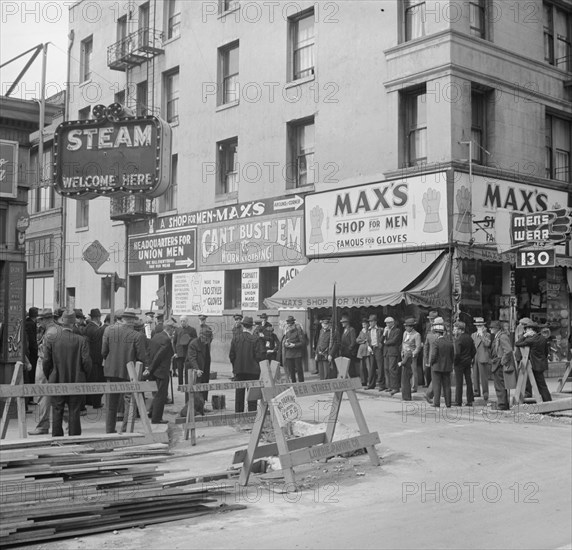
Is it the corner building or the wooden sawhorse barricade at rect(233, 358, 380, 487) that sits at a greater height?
the corner building

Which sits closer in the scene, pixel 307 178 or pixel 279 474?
pixel 279 474

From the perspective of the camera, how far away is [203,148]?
89.9 feet

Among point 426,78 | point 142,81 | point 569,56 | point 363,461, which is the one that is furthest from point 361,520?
point 142,81

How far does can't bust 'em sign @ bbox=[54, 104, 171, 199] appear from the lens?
47.0 feet

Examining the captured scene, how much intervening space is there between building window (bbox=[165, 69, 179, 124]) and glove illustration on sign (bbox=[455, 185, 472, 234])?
1338cm

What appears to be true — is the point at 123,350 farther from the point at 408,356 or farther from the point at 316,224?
the point at 316,224

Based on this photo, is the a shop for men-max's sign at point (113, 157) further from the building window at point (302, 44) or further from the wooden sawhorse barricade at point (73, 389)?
the building window at point (302, 44)

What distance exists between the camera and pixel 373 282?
778 inches

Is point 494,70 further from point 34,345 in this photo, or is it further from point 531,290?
point 34,345

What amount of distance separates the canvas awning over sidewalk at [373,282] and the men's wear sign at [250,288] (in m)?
2.58

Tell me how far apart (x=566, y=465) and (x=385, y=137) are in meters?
13.4

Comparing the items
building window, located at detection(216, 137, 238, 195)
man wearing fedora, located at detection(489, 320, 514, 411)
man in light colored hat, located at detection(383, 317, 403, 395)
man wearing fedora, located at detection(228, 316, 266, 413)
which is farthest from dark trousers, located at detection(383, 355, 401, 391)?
building window, located at detection(216, 137, 238, 195)

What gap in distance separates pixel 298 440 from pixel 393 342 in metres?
8.35

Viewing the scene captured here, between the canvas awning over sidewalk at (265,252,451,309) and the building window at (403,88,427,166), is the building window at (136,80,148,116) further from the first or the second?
the building window at (403,88,427,166)
